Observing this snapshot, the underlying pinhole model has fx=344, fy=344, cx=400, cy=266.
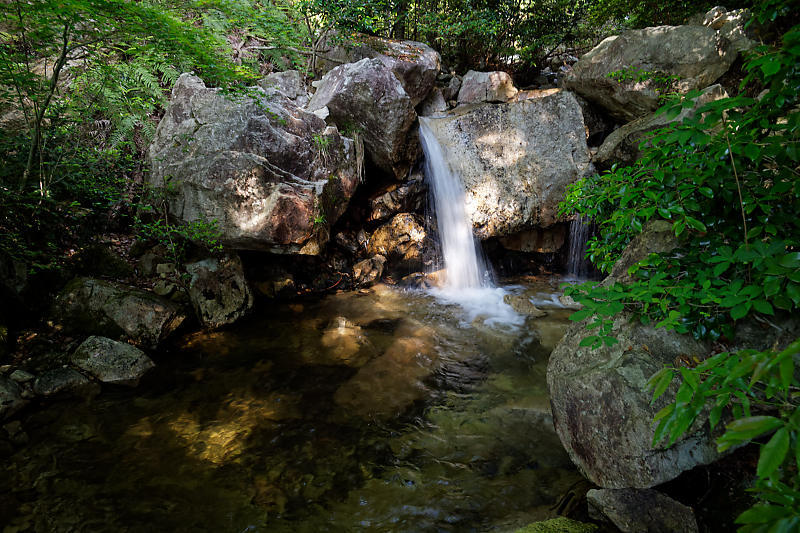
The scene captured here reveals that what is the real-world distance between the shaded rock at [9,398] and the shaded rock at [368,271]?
5.24 metres

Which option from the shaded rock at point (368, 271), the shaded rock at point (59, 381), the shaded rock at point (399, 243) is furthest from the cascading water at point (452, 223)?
the shaded rock at point (59, 381)

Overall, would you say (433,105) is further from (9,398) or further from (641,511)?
(9,398)

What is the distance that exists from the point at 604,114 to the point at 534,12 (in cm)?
413

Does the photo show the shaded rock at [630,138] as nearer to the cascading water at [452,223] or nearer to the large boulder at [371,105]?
the cascading water at [452,223]

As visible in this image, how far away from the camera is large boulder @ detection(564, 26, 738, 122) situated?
709cm

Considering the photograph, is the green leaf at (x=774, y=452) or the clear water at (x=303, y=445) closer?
the green leaf at (x=774, y=452)

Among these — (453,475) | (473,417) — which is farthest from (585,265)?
(453,475)

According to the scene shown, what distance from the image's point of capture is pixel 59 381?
4008mm

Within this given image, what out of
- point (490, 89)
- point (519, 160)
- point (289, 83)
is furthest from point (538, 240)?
point (289, 83)

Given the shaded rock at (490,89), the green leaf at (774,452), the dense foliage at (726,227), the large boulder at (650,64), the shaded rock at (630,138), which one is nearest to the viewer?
the green leaf at (774,452)

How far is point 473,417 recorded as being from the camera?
3684 millimetres

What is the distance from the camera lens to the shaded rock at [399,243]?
8.27m

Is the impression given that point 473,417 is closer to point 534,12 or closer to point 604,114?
point 604,114

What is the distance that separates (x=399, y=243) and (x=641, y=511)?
6604mm
